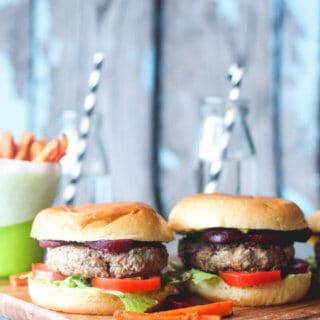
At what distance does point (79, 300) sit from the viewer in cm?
281

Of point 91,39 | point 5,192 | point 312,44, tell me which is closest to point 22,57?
point 91,39

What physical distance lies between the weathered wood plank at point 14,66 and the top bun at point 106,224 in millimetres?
1190

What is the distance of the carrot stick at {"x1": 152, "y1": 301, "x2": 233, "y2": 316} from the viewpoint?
2.76m

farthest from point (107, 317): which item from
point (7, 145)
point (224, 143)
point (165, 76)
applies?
point (165, 76)

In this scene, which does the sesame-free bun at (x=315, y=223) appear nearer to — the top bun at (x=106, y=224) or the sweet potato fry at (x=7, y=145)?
the top bun at (x=106, y=224)

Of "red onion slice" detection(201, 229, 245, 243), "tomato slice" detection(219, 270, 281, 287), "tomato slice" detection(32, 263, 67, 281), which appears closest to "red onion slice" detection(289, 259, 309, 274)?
"tomato slice" detection(219, 270, 281, 287)

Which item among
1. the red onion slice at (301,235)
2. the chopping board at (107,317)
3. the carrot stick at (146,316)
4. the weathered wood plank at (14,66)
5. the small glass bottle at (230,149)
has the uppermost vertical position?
the weathered wood plank at (14,66)

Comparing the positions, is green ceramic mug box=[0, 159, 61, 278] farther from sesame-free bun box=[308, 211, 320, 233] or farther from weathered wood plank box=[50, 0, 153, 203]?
sesame-free bun box=[308, 211, 320, 233]

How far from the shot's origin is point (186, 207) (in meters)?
3.07

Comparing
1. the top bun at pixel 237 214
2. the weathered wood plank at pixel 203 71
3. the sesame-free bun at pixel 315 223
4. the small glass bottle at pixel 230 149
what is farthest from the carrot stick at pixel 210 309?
the weathered wood plank at pixel 203 71

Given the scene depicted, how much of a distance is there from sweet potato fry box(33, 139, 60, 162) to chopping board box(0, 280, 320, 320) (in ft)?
1.54

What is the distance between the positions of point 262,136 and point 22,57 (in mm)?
1030

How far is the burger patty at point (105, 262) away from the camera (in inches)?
111

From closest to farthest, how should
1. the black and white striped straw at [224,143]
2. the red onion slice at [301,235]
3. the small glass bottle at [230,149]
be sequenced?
the red onion slice at [301,235]
the black and white striped straw at [224,143]
the small glass bottle at [230,149]
